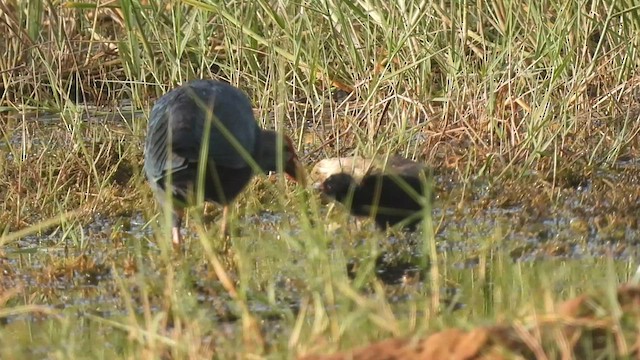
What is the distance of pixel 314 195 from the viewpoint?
5.22 meters

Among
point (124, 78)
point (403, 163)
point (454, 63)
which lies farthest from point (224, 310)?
point (124, 78)

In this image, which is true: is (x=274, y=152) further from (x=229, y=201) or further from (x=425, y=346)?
(x=425, y=346)

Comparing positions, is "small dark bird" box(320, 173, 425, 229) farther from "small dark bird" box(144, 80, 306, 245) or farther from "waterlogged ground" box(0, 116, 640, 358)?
"small dark bird" box(144, 80, 306, 245)

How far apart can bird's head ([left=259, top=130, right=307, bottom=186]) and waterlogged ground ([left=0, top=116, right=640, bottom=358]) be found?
7 centimetres

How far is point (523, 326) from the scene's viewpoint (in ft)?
9.46

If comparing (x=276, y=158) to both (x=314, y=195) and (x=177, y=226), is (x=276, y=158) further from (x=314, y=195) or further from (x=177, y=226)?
(x=177, y=226)

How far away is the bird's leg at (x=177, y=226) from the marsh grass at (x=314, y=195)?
0.16 feet

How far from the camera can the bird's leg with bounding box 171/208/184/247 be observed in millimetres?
4887

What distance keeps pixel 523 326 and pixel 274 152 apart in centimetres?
255

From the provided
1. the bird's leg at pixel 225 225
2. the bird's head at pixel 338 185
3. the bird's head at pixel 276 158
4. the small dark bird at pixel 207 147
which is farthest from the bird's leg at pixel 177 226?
the bird's head at pixel 338 185

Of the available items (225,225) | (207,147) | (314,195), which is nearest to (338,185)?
(314,195)

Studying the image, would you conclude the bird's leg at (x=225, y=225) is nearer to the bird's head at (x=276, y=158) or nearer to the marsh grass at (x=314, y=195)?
the marsh grass at (x=314, y=195)

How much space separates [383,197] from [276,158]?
0.50 meters

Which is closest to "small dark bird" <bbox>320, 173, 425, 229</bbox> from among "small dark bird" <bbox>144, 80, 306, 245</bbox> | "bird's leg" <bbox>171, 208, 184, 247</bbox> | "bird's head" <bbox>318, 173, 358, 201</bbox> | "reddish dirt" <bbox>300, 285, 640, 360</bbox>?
"bird's head" <bbox>318, 173, 358, 201</bbox>
